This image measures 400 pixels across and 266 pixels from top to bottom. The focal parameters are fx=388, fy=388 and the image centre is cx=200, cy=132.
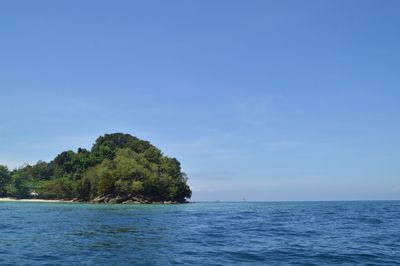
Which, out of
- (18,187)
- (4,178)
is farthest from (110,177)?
(4,178)

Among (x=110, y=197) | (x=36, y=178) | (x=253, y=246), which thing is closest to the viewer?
(x=253, y=246)

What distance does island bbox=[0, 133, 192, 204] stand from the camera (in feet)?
394

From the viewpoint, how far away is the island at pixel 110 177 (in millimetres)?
120000

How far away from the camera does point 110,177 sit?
119562 millimetres

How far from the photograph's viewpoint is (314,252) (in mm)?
21188

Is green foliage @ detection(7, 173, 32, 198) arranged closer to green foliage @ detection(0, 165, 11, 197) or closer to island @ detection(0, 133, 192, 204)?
island @ detection(0, 133, 192, 204)

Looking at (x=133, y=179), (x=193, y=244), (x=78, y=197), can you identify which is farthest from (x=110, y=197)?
(x=193, y=244)

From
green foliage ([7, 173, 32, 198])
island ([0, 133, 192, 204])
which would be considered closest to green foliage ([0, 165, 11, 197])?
island ([0, 133, 192, 204])

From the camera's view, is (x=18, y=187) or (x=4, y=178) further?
(x=4, y=178)

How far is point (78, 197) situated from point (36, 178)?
153ft

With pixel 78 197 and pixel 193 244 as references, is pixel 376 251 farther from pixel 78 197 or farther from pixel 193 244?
pixel 78 197

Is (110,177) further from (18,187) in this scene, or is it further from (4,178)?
(4,178)

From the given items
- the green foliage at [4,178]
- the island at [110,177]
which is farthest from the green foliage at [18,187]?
the green foliage at [4,178]

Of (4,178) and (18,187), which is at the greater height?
(4,178)
